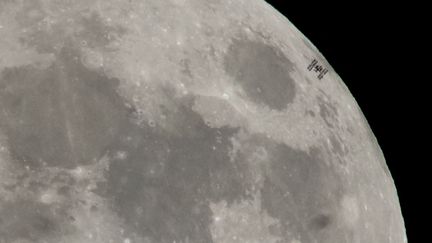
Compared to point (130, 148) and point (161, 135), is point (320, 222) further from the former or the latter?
point (130, 148)

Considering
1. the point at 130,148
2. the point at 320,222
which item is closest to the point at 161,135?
the point at 130,148

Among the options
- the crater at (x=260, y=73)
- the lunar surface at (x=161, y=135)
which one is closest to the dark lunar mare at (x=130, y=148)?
A: the lunar surface at (x=161, y=135)

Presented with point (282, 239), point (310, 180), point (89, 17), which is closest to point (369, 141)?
point (310, 180)

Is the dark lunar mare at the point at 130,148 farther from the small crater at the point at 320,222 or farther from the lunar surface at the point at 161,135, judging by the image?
the small crater at the point at 320,222

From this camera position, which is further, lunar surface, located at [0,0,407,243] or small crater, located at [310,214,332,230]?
small crater, located at [310,214,332,230]

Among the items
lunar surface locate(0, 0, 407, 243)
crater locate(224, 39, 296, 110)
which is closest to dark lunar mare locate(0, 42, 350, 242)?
lunar surface locate(0, 0, 407, 243)

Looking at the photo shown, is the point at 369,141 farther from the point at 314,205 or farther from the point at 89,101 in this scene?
the point at 89,101

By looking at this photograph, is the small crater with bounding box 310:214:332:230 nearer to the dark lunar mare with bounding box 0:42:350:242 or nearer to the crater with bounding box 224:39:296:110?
the dark lunar mare with bounding box 0:42:350:242
